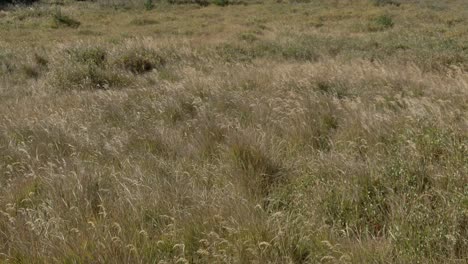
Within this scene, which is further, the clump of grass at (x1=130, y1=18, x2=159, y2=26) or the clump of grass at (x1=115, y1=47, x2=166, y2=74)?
the clump of grass at (x1=130, y1=18, x2=159, y2=26)

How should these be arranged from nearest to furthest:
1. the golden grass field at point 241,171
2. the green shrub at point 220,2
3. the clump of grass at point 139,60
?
the golden grass field at point 241,171 → the clump of grass at point 139,60 → the green shrub at point 220,2

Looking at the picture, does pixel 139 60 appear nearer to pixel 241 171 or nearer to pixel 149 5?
pixel 241 171

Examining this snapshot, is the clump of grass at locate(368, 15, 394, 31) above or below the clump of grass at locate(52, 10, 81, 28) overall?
below

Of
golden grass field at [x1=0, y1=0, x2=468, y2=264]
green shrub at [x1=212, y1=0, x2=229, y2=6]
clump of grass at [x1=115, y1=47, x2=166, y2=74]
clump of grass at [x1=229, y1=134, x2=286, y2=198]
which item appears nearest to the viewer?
golden grass field at [x1=0, y1=0, x2=468, y2=264]

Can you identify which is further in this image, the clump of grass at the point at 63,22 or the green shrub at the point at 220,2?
the green shrub at the point at 220,2

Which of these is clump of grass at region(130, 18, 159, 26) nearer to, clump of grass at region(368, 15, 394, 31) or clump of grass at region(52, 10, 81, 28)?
clump of grass at region(52, 10, 81, 28)

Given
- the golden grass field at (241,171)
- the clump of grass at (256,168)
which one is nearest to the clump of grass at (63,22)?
the golden grass field at (241,171)

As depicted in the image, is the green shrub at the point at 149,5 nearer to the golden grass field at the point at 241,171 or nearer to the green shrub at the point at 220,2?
the green shrub at the point at 220,2

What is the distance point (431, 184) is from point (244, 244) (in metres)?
1.47

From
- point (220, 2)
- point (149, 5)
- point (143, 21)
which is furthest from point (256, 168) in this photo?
point (220, 2)

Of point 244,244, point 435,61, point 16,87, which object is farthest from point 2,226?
point 435,61

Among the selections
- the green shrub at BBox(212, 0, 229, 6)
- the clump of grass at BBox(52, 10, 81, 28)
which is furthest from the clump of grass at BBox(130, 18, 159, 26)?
the green shrub at BBox(212, 0, 229, 6)

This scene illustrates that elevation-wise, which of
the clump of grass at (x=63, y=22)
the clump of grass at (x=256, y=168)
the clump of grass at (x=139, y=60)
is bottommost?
the clump of grass at (x=139, y=60)

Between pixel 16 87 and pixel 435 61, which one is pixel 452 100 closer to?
pixel 435 61
